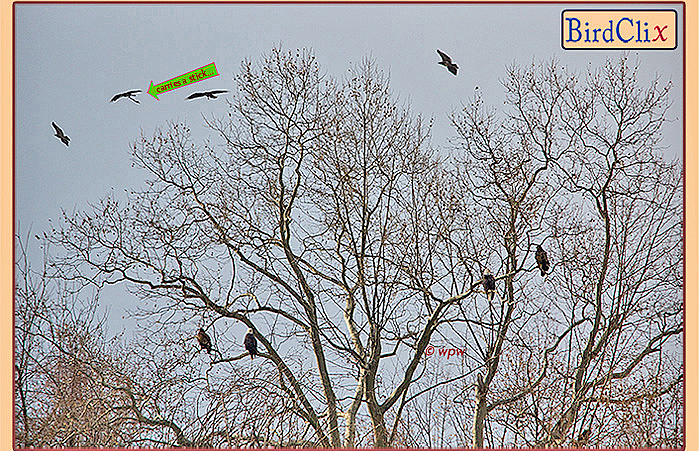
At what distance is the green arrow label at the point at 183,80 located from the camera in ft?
19.6

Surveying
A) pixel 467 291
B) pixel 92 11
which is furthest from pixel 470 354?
pixel 92 11

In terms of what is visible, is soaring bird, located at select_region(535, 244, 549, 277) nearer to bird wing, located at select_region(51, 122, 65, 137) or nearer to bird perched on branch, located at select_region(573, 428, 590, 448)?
bird perched on branch, located at select_region(573, 428, 590, 448)

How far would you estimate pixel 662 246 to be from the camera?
6539 mm

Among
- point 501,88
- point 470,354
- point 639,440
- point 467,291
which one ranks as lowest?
point 639,440

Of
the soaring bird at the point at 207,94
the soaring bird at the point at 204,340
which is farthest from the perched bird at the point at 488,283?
the soaring bird at the point at 207,94

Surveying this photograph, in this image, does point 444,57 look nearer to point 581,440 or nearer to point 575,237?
point 575,237

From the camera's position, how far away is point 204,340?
21.2ft

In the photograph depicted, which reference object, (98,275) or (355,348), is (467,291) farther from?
(98,275)

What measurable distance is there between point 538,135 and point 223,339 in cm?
290

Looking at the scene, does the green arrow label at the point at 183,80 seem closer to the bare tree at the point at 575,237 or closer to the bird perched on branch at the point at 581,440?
the bare tree at the point at 575,237

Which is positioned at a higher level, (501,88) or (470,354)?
(501,88)

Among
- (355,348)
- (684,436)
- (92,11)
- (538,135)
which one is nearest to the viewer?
(684,436)

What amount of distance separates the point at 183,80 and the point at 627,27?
291 centimetres

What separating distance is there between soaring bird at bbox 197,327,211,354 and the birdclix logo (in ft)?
10.8
